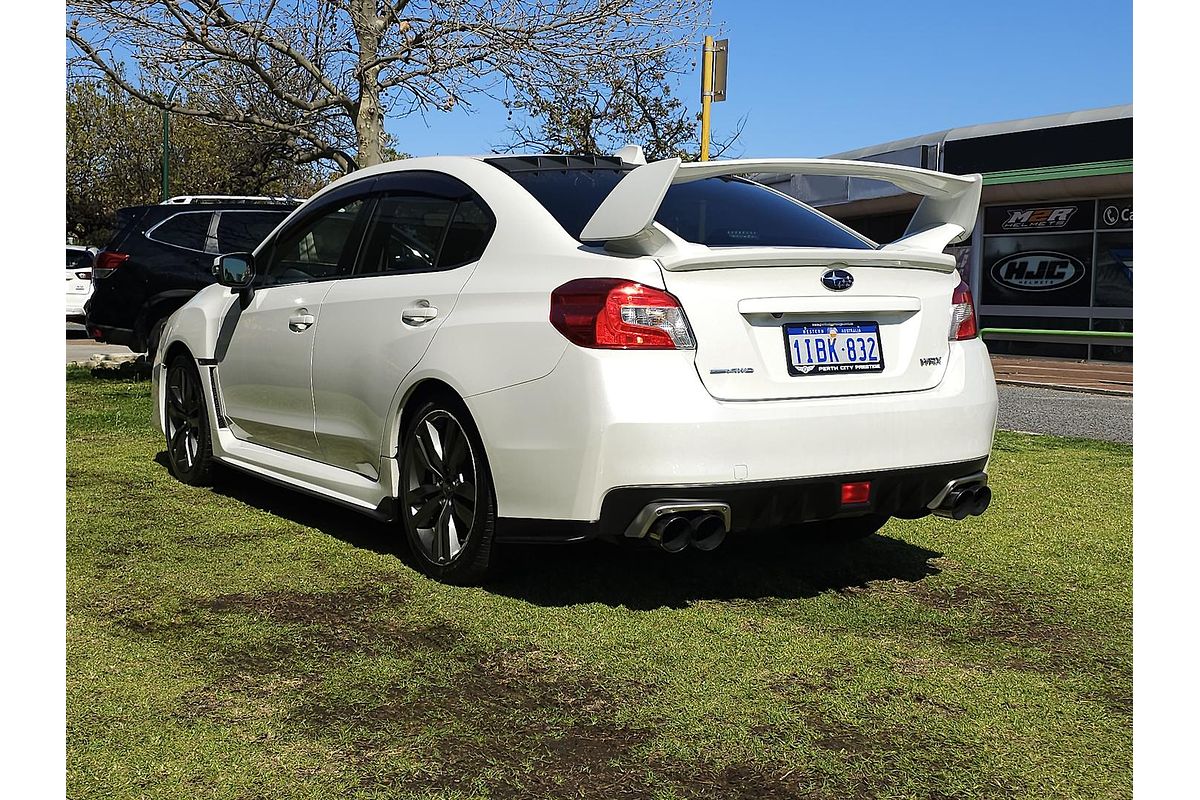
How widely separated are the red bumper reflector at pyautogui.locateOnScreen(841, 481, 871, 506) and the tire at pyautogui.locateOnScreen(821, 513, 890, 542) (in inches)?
47.1

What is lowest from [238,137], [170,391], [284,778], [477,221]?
[284,778]

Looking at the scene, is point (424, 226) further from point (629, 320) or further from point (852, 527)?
point (852, 527)

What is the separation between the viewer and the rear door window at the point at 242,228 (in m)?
12.8

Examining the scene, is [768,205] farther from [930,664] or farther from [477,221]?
[930,664]

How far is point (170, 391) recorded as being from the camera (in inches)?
287

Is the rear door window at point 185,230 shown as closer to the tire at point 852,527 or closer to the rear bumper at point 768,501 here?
the tire at point 852,527

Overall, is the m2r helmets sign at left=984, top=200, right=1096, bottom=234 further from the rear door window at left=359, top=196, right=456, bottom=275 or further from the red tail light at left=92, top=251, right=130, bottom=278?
the rear door window at left=359, top=196, right=456, bottom=275

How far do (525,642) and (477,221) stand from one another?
1.70m

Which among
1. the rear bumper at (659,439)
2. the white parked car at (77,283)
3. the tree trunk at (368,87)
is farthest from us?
the white parked car at (77,283)

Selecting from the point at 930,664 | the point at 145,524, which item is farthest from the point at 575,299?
the point at 145,524

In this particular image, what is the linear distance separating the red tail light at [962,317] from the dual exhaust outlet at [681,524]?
1258mm

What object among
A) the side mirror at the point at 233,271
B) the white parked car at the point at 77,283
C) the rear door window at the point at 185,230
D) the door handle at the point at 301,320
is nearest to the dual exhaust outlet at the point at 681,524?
the door handle at the point at 301,320

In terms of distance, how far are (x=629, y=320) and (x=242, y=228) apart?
962 cm

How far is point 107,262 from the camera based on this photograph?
12734 millimetres
